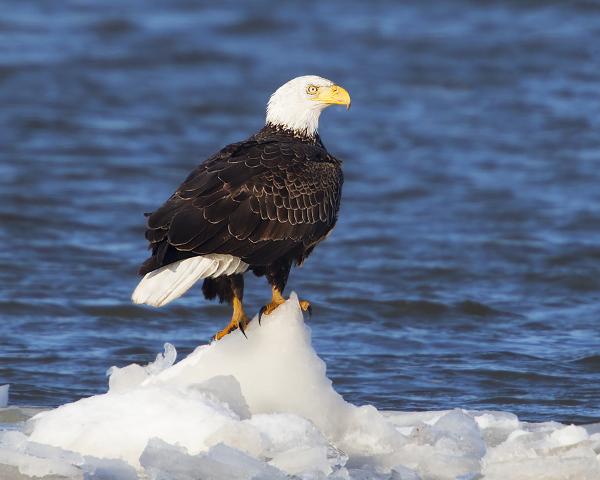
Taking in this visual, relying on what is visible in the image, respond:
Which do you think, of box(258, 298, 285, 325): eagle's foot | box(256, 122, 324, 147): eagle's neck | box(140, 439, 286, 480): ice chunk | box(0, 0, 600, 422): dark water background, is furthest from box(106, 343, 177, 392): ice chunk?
box(256, 122, 324, 147): eagle's neck

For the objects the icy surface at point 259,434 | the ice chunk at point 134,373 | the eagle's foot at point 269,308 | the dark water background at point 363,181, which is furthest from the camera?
the dark water background at point 363,181

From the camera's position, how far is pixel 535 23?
22484 mm

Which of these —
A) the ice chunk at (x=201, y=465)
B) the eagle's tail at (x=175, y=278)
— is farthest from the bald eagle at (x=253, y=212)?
the ice chunk at (x=201, y=465)

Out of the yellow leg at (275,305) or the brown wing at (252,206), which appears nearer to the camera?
the brown wing at (252,206)

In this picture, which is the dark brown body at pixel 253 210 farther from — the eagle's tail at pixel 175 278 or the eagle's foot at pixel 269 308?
the eagle's foot at pixel 269 308

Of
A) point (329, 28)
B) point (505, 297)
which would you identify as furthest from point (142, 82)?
point (505, 297)

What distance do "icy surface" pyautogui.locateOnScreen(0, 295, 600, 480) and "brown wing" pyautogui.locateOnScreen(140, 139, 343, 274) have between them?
1.61ft

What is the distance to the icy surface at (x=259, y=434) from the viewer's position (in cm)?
628

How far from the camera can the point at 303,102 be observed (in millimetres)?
8406

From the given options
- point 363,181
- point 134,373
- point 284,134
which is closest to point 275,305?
point 134,373

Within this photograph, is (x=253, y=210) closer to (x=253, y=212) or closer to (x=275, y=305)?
(x=253, y=212)

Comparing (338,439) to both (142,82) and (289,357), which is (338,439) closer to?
(289,357)

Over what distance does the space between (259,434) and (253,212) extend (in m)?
1.54

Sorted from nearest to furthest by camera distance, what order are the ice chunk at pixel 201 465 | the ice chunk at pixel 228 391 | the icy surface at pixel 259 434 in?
the ice chunk at pixel 201 465 → the icy surface at pixel 259 434 → the ice chunk at pixel 228 391
